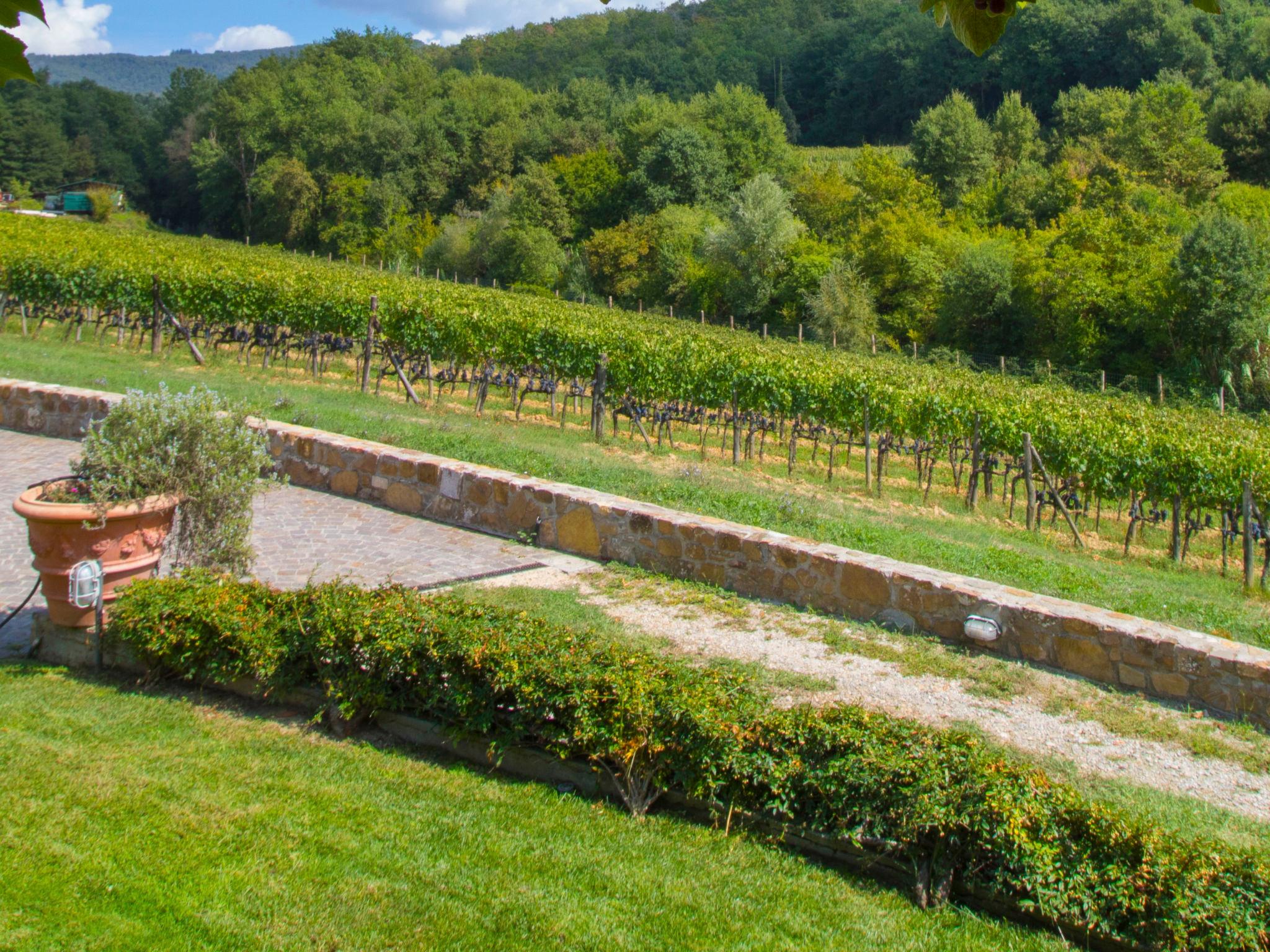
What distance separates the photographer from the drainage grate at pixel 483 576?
7.43m

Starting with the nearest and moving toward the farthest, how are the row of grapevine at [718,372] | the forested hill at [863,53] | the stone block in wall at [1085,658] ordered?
the stone block in wall at [1085,658]
the row of grapevine at [718,372]
the forested hill at [863,53]

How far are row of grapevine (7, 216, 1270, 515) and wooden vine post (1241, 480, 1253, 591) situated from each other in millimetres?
664

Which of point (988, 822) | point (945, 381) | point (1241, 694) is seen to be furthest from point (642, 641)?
point (945, 381)

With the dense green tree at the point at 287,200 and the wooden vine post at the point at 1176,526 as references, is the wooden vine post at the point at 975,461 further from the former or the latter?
the dense green tree at the point at 287,200

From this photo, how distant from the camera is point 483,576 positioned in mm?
7746

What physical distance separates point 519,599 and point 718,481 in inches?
222

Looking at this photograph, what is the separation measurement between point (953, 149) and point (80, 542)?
56.7 m

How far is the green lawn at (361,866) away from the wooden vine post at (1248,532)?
10319 mm

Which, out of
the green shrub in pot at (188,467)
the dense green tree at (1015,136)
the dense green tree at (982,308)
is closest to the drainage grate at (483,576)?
the green shrub in pot at (188,467)

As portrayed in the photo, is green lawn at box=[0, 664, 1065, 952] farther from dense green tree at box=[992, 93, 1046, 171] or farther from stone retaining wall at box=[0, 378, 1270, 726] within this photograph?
dense green tree at box=[992, 93, 1046, 171]

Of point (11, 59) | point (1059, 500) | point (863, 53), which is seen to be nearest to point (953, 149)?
point (863, 53)

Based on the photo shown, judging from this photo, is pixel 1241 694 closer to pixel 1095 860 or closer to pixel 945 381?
pixel 1095 860

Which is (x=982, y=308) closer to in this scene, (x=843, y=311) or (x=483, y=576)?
(x=843, y=311)

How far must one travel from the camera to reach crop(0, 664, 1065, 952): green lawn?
11.2 ft
